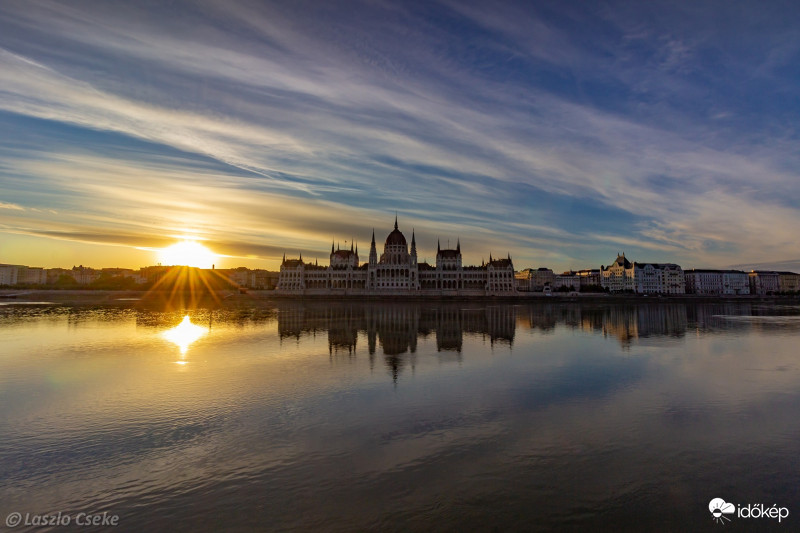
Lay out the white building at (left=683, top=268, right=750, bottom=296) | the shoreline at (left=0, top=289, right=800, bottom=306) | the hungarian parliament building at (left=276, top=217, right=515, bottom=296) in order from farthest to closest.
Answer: the white building at (left=683, top=268, right=750, bottom=296)
the hungarian parliament building at (left=276, top=217, right=515, bottom=296)
the shoreline at (left=0, top=289, right=800, bottom=306)

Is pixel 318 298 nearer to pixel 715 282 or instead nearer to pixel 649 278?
pixel 649 278

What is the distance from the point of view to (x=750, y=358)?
79.8ft

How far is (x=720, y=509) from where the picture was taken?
8.29 m

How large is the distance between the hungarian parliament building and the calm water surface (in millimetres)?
124688

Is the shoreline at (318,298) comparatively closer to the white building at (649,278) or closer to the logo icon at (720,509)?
the white building at (649,278)

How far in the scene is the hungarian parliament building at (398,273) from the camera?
148250 millimetres

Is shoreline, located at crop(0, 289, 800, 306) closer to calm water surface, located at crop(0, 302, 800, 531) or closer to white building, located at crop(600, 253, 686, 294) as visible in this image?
white building, located at crop(600, 253, 686, 294)

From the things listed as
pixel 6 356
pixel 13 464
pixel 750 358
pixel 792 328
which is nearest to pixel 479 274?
pixel 792 328

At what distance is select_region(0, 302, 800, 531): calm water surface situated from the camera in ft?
26.5

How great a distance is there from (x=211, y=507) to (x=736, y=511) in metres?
9.97

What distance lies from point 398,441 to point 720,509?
6.95 meters

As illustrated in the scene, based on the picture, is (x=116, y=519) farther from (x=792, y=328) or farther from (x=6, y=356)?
(x=792, y=328)

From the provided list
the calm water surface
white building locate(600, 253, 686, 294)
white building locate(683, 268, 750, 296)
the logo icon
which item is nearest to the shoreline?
white building locate(600, 253, 686, 294)

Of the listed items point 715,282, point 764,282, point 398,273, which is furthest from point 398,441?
point 764,282
